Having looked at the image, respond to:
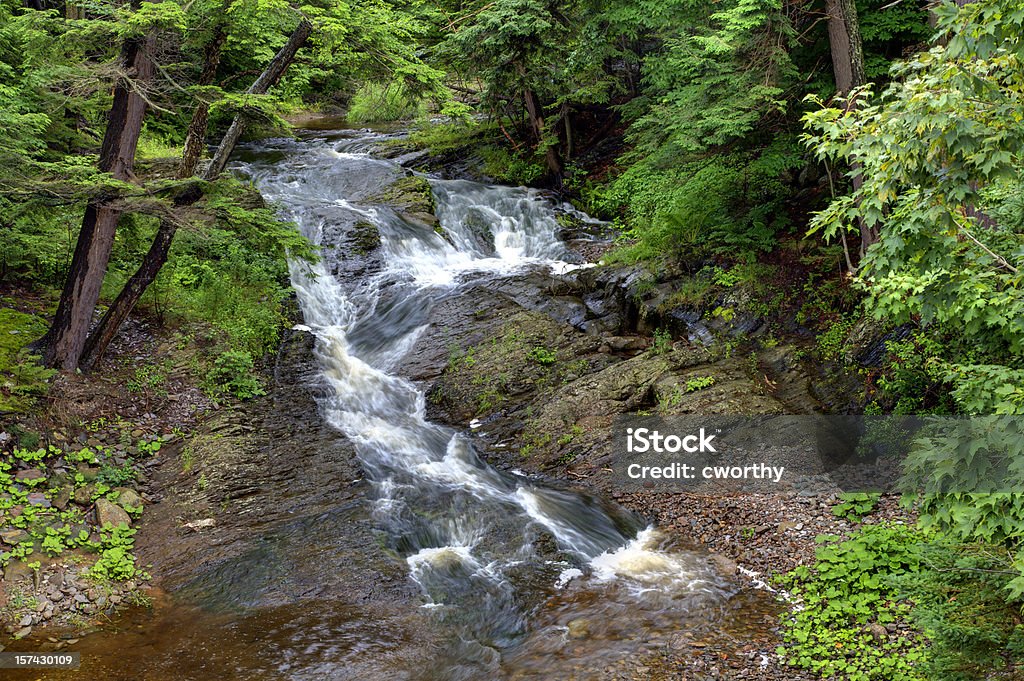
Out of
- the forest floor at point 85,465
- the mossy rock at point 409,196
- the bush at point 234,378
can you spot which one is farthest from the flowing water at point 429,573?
the mossy rock at point 409,196

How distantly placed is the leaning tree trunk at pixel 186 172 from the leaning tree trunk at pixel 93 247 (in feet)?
1.05

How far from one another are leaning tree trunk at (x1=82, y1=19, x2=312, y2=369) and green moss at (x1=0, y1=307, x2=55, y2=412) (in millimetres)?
826

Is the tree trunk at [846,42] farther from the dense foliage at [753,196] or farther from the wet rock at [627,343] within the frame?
the wet rock at [627,343]

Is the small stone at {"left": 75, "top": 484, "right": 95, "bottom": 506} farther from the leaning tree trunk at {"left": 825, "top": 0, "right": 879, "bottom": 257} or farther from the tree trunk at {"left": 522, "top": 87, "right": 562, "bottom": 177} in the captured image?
the tree trunk at {"left": 522, "top": 87, "right": 562, "bottom": 177}

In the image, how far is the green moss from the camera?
8.95 metres

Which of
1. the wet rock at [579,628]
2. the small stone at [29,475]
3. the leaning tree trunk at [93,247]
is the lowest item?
the wet rock at [579,628]

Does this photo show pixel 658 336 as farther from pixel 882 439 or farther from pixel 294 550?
pixel 294 550

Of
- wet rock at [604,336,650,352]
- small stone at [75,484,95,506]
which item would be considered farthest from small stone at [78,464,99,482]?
wet rock at [604,336,650,352]

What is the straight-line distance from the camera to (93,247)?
984 centimetres

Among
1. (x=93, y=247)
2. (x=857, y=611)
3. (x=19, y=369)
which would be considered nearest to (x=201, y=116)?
(x=93, y=247)

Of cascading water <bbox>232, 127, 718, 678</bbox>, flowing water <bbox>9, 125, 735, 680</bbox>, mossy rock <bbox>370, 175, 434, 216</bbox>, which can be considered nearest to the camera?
flowing water <bbox>9, 125, 735, 680</bbox>

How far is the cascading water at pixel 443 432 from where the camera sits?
757cm

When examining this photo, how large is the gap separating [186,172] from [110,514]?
522cm

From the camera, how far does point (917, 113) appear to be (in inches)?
173
